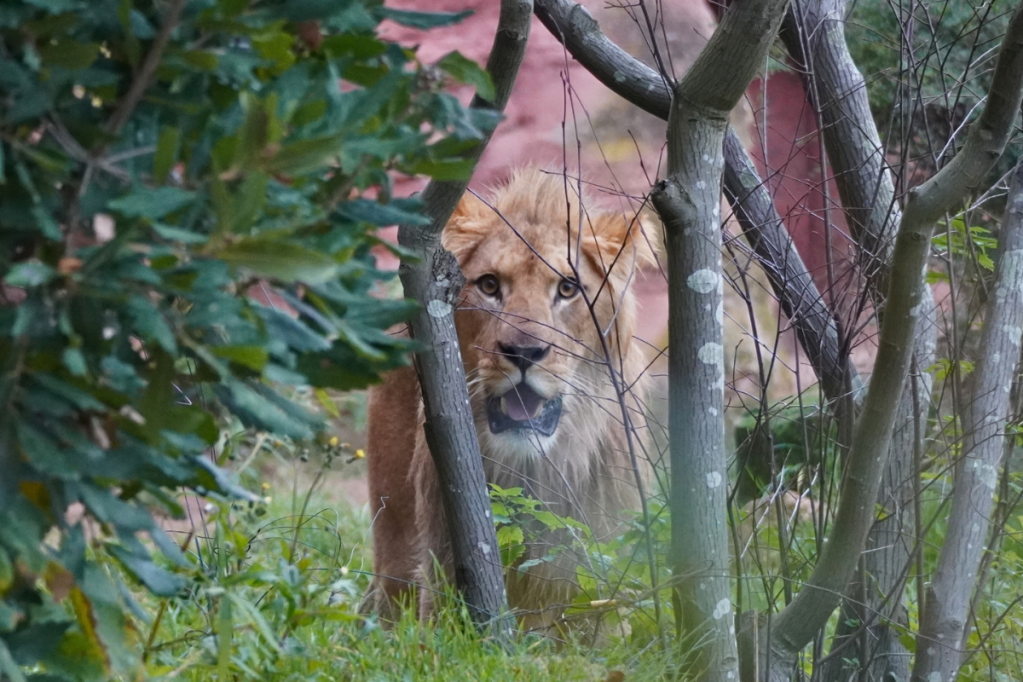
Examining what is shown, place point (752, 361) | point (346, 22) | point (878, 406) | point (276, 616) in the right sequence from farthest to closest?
1. point (752, 361)
2. point (878, 406)
3. point (276, 616)
4. point (346, 22)

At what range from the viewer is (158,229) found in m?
1.02

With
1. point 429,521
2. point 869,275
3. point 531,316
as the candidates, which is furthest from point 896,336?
point 429,521

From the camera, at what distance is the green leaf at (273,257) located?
1043 millimetres

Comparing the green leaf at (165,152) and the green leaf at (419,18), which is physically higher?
the green leaf at (419,18)

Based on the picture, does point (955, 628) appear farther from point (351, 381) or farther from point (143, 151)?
point (143, 151)

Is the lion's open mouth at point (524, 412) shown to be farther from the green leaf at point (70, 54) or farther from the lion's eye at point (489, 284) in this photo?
the green leaf at point (70, 54)

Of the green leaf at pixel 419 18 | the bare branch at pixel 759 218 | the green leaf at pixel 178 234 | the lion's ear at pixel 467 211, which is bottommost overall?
the green leaf at pixel 178 234

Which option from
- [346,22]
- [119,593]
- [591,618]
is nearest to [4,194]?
[346,22]

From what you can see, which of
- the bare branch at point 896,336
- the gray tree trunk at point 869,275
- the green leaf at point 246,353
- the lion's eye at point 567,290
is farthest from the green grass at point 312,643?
the lion's eye at point 567,290

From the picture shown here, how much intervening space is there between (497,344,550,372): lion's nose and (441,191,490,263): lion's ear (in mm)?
617

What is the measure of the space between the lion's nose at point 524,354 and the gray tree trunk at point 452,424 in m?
0.71

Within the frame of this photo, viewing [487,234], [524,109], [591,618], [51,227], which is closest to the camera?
[51,227]

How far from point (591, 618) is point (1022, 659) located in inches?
56.1

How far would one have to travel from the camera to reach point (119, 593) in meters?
1.47
